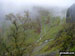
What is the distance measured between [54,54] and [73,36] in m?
2.11

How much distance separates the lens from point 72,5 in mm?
11273

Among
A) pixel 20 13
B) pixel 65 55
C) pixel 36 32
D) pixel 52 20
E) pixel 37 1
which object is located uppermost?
pixel 37 1

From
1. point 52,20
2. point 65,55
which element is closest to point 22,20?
point 52,20

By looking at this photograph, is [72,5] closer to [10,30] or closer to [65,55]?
[65,55]

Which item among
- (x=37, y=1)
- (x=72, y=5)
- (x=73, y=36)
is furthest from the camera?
(x=37, y=1)

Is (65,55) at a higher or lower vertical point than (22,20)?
lower

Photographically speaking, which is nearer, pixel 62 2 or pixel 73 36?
pixel 73 36

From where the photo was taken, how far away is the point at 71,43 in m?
10.4

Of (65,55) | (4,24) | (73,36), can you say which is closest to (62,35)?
(73,36)

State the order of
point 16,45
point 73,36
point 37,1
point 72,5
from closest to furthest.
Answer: point 16,45, point 73,36, point 72,5, point 37,1

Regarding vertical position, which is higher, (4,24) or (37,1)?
(37,1)

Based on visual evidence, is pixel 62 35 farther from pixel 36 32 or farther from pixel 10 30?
pixel 10 30

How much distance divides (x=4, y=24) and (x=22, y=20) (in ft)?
5.86

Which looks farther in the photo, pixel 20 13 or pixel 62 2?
pixel 62 2
